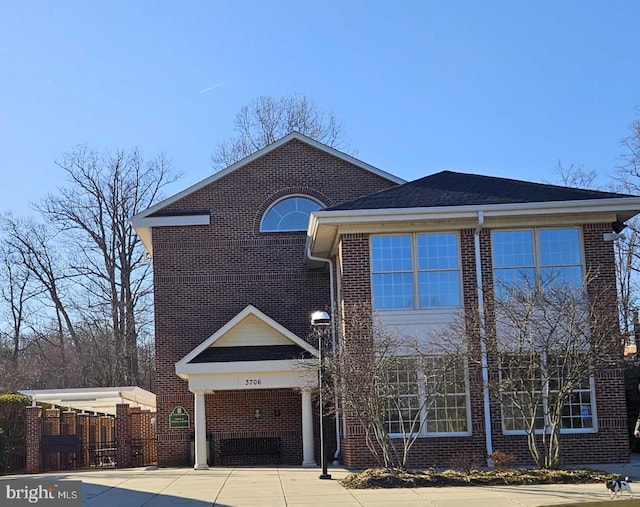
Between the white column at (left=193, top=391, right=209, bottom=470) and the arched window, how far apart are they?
18.2 feet

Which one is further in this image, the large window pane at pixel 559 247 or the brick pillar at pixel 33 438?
the brick pillar at pixel 33 438

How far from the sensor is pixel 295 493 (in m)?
14.9

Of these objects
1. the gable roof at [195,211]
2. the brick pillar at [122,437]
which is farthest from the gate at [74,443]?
the gable roof at [195,211]

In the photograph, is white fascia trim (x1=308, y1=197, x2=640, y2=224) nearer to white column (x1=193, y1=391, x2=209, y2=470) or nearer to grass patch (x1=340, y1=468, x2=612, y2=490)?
grass patch (x1=340, y1=468, x2=612, y2=490)

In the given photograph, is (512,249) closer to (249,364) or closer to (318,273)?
(318,273)

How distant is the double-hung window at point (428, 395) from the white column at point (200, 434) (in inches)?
201

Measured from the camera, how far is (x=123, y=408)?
2320cm

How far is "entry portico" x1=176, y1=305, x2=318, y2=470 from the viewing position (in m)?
20.4

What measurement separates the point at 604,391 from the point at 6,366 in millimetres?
33668

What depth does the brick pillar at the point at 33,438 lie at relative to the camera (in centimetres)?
2228

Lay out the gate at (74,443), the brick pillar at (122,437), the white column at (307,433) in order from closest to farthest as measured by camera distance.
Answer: the white column at (307,433) < the gate at (74,443) < the brick pillar at (122,437)

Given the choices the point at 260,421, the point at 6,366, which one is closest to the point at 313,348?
the point at 260,421

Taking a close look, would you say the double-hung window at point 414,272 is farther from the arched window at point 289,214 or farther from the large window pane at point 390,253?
the arched window at point 289,214

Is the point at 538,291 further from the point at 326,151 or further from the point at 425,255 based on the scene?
the point at 326,151
